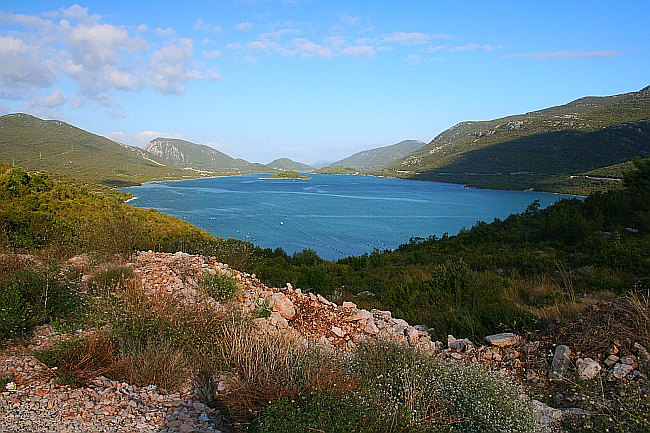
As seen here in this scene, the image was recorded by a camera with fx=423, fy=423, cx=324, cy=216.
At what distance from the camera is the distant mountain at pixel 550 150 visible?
7469cm

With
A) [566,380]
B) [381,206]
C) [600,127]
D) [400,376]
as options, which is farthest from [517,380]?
[600,127]

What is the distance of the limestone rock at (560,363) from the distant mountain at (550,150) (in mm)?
73410

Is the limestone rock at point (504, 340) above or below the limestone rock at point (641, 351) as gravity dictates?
below

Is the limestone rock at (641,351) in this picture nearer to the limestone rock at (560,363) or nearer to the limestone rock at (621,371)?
the limestone rock at (621,371)

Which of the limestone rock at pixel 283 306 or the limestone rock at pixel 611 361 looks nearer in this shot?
the limestone rock at pixel 611 361

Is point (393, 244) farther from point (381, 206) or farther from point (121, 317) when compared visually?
point (121, 317)

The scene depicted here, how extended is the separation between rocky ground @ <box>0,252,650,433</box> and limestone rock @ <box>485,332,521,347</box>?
0.01 meters

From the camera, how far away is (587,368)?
437 centimetres

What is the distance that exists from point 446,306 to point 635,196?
544 inches

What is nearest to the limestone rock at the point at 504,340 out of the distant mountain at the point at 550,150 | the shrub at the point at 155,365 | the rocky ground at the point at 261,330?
the rocky ground at the point at 261,330

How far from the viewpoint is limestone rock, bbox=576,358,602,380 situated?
4.31 metres

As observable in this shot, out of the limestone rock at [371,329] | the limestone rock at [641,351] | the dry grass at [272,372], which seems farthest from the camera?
the limestone rock at [371,329]

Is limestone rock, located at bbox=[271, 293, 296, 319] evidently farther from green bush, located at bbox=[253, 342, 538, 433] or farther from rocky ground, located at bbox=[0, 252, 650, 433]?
green bush, located at bbox=[253, 342, 538, 433]

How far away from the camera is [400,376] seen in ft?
11.5
